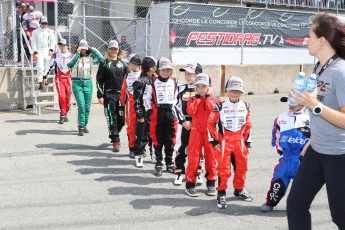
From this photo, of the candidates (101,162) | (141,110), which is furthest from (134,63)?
(101,162)

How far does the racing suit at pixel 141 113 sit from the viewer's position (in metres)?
7.40

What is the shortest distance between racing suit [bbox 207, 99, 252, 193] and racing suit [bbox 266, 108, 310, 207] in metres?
0.44

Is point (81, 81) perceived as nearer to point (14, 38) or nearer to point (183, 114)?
point (183, 114)

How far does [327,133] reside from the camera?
3455 mm

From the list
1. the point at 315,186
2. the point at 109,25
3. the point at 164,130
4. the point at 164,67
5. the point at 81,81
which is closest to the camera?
the point at 315,186

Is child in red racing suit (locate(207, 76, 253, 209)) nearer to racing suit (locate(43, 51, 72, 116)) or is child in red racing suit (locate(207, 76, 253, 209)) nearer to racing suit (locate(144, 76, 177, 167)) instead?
racing suit (locate(144, 76, 177, 167))

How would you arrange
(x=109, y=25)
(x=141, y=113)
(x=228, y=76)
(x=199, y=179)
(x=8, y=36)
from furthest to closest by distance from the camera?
(x=109, y=25), (x=228, y=76), (x=8, y=36), (x=141, y=113), (x=199, y=179)

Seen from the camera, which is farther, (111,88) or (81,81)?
(81,81)

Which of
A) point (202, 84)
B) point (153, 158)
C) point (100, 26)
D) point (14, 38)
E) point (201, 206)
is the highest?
point (100, 26)

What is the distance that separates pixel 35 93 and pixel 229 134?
8.00m

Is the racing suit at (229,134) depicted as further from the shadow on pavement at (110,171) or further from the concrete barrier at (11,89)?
the concrete barrier at (11,89)

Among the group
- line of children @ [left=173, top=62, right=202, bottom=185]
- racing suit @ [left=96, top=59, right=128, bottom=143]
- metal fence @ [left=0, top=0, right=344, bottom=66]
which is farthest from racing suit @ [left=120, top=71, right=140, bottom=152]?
metal fence @ [left=0, top=0, right=344, bottom=66]

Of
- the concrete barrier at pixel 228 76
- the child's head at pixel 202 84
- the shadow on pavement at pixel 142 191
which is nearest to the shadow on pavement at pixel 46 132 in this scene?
the concrete barrier at pixel 228 76

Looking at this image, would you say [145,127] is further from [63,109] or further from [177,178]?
[63,109]
